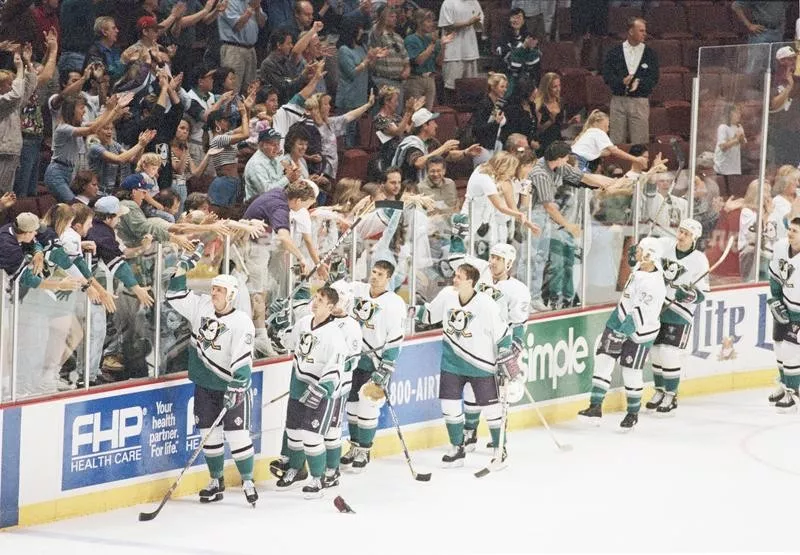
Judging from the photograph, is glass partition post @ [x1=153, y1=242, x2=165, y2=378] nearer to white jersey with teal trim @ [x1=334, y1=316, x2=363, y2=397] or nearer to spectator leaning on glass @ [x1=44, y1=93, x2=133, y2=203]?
white jersey with teal trim @ [x1=334, y1=316, x2=363, y2=397]

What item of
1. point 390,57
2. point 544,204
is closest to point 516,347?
point 544,204

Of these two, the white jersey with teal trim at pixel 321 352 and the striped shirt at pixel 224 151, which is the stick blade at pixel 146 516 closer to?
the white jersey with teal trim at pixel 321 352

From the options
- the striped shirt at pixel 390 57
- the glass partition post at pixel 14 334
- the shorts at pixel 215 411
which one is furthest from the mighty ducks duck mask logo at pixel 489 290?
the striped shirt at pixel 390 57

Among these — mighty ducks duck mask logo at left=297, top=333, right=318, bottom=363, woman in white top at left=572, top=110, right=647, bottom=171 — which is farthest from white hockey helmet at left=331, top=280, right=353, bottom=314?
woman in white top at left=572, top=110, right=647, bottom=171

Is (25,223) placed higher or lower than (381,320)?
higher

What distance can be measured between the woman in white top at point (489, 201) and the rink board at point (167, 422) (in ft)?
2.40

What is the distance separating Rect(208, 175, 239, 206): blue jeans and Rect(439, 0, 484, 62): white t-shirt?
368cm

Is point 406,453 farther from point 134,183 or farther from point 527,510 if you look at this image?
point 134,183

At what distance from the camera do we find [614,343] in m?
12.0

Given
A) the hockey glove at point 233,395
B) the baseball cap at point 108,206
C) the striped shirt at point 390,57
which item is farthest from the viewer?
the striped shirt at point 390,57

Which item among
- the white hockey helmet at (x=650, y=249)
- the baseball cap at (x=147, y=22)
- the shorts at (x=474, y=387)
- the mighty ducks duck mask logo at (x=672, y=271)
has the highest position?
the baseball cap at (x=147, y=22)

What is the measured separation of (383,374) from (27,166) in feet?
11.3

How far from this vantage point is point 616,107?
15.1 m

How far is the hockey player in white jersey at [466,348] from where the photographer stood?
10703 millimetres
